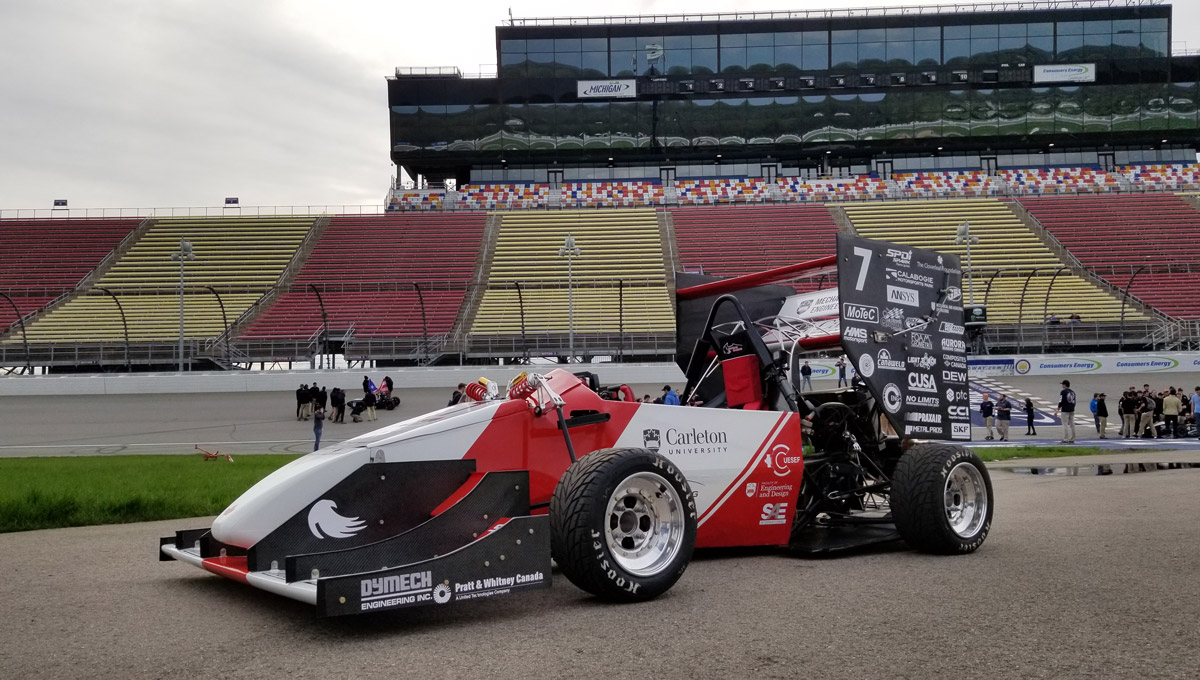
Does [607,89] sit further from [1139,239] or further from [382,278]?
[1139,239]

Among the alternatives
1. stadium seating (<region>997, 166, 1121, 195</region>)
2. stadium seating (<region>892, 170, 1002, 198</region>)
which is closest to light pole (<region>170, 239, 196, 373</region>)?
stadium seating (<region>892, 170, 1002, 198</region>)

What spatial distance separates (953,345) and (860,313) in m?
1.13

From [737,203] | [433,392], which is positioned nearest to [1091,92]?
[737,203]

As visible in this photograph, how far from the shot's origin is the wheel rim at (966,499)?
664cm

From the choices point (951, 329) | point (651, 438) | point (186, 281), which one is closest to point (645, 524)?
point (651, 438)

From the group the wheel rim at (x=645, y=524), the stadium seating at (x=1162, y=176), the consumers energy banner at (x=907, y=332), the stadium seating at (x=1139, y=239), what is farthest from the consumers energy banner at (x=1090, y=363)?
the wheel rim at (x=645, y=524)

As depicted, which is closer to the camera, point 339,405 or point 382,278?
point 339,405

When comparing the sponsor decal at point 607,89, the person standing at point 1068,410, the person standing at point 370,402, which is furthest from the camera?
the sponsor decal at point 607,89

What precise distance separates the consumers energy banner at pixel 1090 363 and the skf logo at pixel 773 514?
3020 centimetres

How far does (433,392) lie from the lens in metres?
31.8

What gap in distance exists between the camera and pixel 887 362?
22.4 feet

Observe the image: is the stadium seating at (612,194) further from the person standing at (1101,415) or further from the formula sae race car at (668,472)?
the formula sae race car at (668,472)

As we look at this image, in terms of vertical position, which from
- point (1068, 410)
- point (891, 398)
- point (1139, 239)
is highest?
point (1139, 239)

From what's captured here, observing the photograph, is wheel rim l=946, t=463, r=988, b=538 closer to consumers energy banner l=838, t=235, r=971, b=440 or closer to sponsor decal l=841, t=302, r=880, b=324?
consumers energy banner l=838, t=235, r=971, b=440
